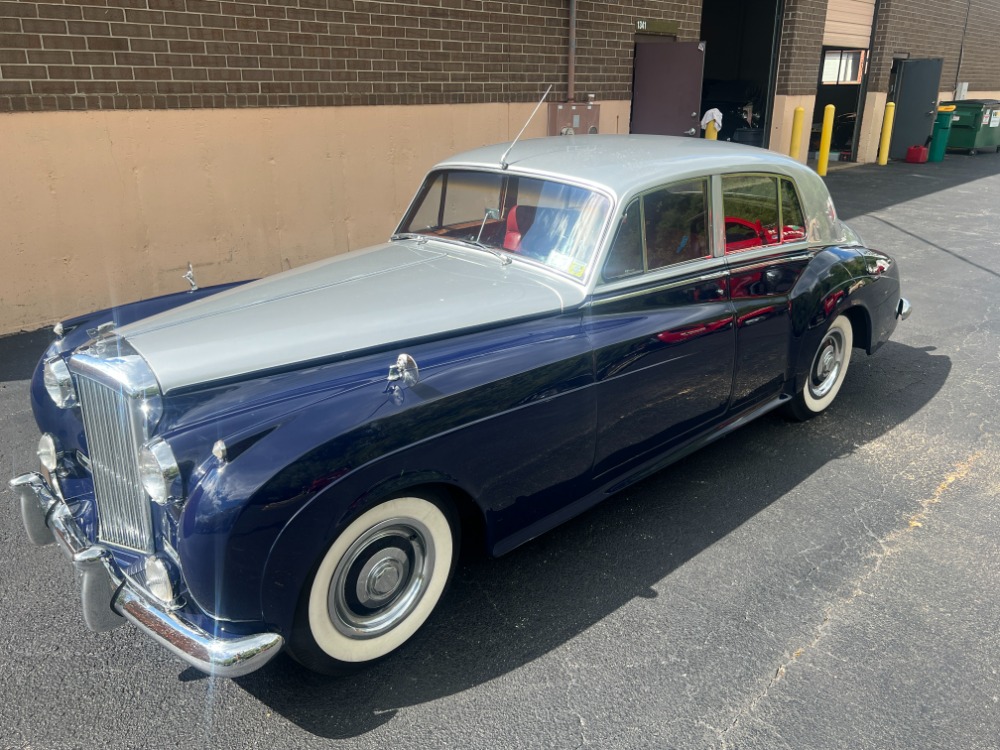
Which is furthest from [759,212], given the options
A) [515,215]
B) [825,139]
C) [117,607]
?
[825,139]

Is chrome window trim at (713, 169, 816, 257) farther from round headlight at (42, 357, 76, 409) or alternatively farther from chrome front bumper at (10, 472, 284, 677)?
round headlight at (42, 357, 76, 409)

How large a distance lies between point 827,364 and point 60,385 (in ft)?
13.4

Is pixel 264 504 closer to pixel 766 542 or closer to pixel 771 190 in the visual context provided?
pixel 766 542

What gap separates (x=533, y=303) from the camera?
3021 millimetres

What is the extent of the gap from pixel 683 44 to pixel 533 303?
886 cm

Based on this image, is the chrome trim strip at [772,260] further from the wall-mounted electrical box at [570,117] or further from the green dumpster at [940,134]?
the green dumpster at [940,134]

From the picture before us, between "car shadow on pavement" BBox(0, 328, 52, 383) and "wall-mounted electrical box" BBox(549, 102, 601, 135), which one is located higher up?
"wall-mounted electrical box" BBox(549, 102, 601, 135)

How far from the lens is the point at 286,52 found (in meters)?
6.83

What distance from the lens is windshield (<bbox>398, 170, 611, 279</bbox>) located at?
322 centimetres

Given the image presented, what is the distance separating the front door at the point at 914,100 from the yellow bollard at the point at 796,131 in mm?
4677

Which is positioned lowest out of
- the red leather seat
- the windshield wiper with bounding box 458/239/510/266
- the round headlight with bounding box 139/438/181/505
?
the round headlight with bounding box 139/438/181/505

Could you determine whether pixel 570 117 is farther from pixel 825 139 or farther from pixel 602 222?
pixel 825 139

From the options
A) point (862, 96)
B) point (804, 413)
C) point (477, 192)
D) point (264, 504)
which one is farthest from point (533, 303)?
point (862, 96)

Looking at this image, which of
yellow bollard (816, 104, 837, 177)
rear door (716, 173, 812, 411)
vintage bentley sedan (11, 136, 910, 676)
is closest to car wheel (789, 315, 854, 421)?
vintage bentley sedan (11, 136, 910, 676)
